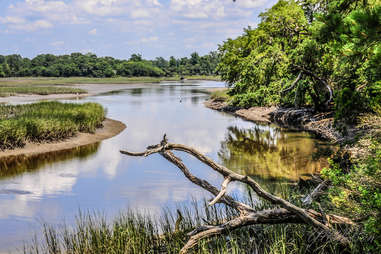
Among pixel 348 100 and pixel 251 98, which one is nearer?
pixel 348 100

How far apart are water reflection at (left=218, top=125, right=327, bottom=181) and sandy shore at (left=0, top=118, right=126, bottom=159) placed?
26.4 ft

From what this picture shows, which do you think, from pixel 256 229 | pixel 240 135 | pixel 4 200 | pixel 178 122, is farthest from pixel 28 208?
pixel 178 122

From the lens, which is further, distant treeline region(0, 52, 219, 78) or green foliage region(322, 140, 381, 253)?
distant treeline region(0, 52, 219, 78)

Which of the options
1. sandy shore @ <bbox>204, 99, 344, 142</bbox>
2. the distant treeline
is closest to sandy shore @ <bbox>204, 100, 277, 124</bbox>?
sandy shore @ <bbox>204, 99, 344, 142</bbox>

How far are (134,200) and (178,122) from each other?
2160cm

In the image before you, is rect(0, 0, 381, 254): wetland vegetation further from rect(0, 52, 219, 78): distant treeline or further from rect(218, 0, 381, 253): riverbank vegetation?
rect(0, 52, 219, 78): distant treeline

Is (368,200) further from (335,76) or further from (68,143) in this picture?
(68,143)

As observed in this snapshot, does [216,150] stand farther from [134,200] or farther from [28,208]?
[28,208]

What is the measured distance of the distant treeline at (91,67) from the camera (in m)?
156

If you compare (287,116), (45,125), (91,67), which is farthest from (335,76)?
(91,67)

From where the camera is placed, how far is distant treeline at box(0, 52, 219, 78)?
156 metres

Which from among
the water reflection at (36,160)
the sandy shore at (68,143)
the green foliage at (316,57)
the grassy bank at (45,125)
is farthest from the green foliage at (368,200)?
the grassy bank at (45,125)

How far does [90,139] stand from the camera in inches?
956

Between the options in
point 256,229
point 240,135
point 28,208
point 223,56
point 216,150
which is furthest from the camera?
point 223,56
